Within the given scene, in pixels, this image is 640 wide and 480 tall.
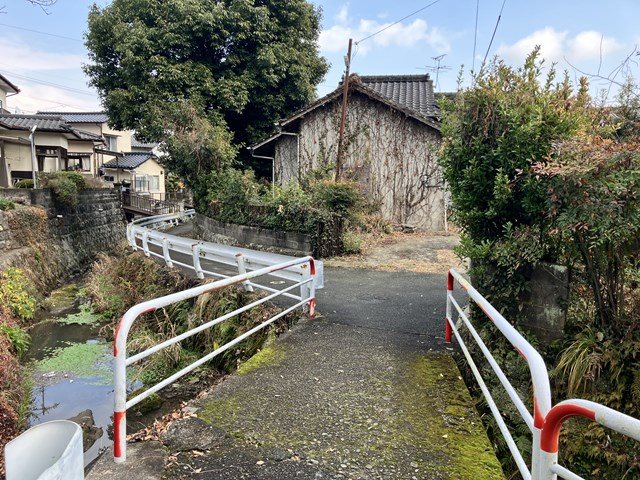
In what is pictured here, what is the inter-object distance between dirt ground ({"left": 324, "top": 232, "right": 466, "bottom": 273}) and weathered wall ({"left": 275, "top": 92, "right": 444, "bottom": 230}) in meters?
1.51

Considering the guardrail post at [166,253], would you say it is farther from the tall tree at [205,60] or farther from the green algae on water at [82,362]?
the tall tree at [205,60]

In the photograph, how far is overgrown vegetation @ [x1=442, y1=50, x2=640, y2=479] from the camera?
339cm

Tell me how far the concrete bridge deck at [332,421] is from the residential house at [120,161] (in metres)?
29.1

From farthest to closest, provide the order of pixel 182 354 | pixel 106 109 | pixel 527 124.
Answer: pixel 106 109, pixel 182 354, pixel 527 124

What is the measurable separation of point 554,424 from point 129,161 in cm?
3751

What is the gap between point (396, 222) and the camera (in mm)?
15750

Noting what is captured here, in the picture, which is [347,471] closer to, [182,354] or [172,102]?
[182,354]

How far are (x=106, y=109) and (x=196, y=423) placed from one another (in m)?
21.4

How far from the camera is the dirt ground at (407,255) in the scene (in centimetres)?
1020

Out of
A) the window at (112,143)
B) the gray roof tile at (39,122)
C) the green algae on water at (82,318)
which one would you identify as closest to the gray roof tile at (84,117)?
the window at (112,143)

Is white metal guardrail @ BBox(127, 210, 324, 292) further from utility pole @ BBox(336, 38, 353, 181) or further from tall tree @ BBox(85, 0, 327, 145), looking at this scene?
tall tree @ BBox(85, 0, 327, 145)

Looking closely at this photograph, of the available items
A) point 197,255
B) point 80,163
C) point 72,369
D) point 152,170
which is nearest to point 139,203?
point 80,163

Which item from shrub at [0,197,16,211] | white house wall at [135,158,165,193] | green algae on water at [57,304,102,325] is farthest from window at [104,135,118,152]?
green algae on water at [57,304,102,325]

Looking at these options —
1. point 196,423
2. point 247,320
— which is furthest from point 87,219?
point 196,423
